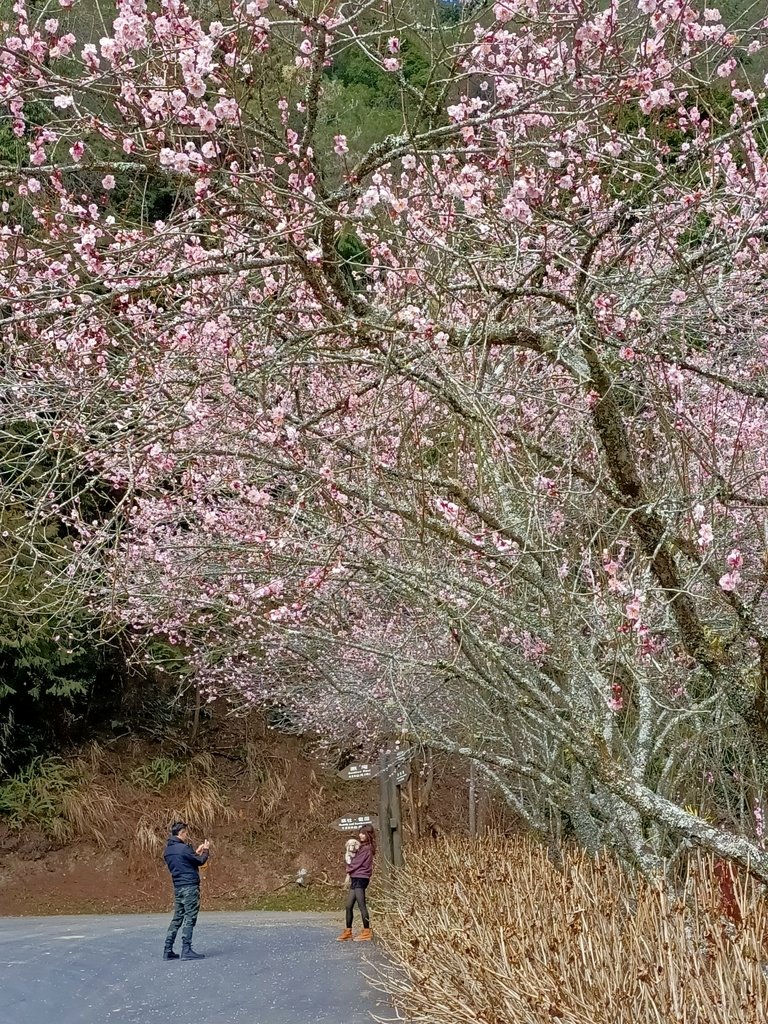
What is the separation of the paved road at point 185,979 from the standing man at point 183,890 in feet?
0.67

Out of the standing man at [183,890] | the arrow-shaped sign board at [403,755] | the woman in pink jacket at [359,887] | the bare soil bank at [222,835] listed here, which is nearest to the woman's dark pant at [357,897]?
the woman in pink jacket at [359,887]

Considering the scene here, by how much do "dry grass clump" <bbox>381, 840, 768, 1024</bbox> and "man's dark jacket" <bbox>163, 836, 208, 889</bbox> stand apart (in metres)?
2.73

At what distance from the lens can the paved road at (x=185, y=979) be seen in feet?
21.0

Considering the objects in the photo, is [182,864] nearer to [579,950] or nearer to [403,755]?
[403,755]

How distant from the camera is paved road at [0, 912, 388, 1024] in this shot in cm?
641

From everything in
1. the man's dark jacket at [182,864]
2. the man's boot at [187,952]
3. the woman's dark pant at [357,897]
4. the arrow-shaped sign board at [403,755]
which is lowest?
the man's boot at [187,952]

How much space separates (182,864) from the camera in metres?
9.05

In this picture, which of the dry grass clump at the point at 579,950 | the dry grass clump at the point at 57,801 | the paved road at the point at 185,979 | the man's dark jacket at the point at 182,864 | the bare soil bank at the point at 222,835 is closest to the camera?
the dry grass clump at the point at 579,950

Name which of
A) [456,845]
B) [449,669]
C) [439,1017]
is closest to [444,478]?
[449,669]

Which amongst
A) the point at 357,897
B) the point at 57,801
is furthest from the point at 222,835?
the point at 357,897

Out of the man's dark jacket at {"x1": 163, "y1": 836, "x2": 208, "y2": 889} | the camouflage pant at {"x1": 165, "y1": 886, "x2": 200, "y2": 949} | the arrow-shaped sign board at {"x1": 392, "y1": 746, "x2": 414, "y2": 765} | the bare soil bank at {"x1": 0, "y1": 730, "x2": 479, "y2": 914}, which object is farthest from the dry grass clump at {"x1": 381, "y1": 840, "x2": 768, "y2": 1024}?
the bare soil bank at {"x1": 0, "y1": 730, "x2": 479, "y2": 914}

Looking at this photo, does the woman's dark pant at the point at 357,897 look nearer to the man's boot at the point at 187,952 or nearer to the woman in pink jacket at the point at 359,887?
the woman in pink jacket at the point at 359,887

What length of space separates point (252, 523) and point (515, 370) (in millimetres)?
2992

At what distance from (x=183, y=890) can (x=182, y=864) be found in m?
0.25
